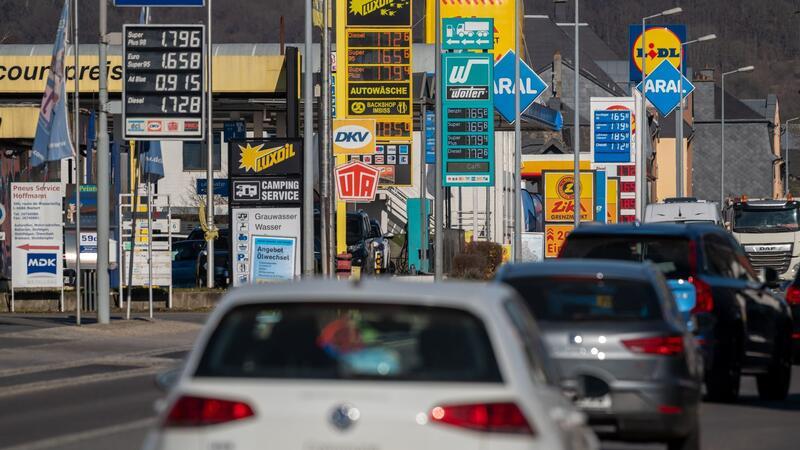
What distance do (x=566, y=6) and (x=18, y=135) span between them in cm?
8748

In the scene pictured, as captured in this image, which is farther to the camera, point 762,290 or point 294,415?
point 762,290

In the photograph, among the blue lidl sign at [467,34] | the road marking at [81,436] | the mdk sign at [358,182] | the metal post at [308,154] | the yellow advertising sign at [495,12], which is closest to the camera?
the road marking at [81,436]

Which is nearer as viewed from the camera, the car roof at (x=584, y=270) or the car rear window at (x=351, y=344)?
the car rear window at (x=351, y=344)

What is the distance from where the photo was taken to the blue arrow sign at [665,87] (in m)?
67.6

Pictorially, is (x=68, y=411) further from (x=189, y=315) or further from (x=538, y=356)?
(x=189, y=315)

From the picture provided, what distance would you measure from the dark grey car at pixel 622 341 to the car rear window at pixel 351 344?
401cm

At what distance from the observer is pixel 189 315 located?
104 feet

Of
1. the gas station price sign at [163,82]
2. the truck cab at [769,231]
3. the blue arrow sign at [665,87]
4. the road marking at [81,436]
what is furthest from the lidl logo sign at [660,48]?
the road marking at [81,436]

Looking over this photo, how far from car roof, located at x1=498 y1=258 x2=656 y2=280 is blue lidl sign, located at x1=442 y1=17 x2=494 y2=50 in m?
31.9

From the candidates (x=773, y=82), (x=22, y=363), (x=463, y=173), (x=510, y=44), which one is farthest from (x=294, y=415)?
(x=773, y=82)

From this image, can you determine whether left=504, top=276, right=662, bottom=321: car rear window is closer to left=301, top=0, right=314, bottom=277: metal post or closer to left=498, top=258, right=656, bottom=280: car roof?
left=498, top=258, right=656, bottom=280: car roof

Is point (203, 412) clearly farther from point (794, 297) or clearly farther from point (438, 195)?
point (438, 195)

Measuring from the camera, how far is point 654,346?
10.6 meters

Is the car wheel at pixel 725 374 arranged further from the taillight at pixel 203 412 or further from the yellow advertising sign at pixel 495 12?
the yellow advertising sign at pixel 495 12
